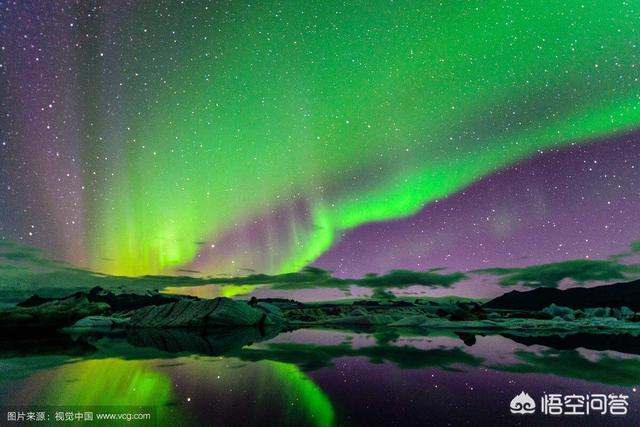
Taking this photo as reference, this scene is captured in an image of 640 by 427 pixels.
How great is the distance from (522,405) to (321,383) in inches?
111

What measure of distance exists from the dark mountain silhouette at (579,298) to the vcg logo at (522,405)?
40917 millimetres

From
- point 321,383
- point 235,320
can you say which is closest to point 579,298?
point 235,320

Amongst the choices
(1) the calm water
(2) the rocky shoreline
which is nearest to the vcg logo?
(1) the calm water

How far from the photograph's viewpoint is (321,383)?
19.4 feet

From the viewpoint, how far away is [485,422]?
14.7ft

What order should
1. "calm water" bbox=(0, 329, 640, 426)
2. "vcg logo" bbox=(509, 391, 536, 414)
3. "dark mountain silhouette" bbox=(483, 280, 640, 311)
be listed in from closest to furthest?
"calm water" bbox=(0, 329, 640, 426) < "vcg logo" bbox=(509, 391, 536, 414) < "dark mountain silhouette" bbox=(483, 280, 640, 311)

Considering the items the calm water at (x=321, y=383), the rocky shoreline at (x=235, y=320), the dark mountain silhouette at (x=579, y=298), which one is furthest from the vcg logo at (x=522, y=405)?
the dark mountain silhouette at (x=579, y=298)

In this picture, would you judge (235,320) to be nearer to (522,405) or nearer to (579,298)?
(522,405)

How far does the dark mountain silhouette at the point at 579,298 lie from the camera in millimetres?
39781

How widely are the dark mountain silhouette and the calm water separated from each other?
37.1m

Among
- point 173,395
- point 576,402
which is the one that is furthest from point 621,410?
point 173,395

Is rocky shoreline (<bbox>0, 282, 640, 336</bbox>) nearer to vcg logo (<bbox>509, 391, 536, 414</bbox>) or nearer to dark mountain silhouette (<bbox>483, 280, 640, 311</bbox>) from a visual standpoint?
vcg logo (<bbox>509, 391, 536, 414</bbox>)

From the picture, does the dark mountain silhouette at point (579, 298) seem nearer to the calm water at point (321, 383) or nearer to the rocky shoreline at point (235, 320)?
the rocky shoreline at point (235, 320)

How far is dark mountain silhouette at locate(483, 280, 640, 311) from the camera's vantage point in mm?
39781
